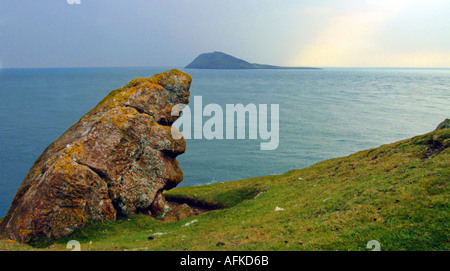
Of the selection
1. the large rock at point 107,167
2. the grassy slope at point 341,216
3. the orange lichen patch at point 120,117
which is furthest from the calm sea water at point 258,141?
the grassy slope at point 341,216

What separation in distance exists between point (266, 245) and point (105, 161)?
22708 millimetres

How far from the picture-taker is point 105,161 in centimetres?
3300

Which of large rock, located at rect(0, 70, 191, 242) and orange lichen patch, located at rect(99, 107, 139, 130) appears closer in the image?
large rock, located at rect(0, 70, 191, 242)

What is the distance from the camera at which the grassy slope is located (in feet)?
54.6

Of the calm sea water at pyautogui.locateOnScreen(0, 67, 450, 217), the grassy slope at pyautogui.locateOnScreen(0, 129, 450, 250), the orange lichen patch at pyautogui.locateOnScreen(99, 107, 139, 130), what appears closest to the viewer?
the grassy slope at pyautogui.locateOnScreen(0, 129, 450, 250)

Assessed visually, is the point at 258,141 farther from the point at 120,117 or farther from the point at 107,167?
the point at 107,167

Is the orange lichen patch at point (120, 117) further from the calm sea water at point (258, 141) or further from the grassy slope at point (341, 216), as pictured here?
the calm sea water at point (258, 141)

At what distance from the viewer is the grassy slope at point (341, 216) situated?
54.6 ft

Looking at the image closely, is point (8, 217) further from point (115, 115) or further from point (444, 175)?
point (444, 175)

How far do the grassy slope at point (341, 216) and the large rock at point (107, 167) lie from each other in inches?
90.1

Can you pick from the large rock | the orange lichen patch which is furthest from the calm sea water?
the orange lichen patch

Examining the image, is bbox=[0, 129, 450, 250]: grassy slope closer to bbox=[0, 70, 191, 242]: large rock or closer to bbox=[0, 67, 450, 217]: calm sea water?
bbox=[0, 70, 191, 242]: large rock

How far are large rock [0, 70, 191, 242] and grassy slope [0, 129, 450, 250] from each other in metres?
2.29
